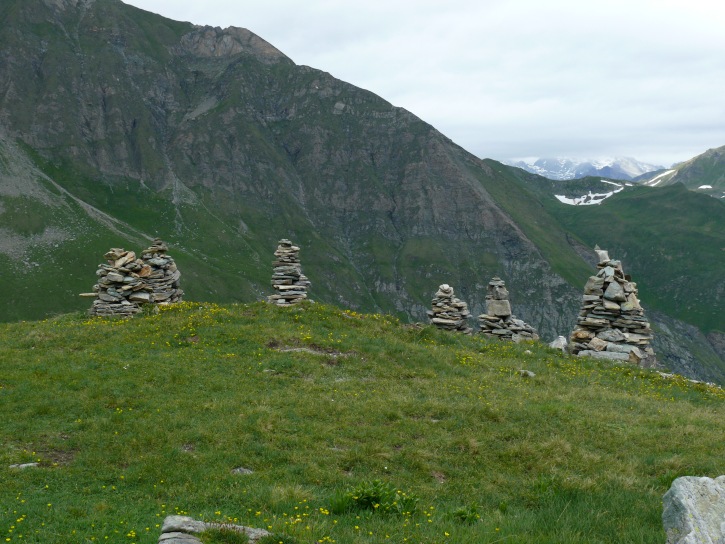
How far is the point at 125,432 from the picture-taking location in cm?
1558

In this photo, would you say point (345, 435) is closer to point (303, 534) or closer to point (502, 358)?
point (303, 534)

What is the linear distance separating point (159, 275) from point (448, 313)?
66.0 ft

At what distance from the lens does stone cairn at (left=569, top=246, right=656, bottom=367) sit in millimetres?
31719

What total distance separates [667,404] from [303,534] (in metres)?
18.2

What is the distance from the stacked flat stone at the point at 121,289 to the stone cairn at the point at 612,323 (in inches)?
1087

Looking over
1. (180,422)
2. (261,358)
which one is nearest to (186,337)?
(261,358)

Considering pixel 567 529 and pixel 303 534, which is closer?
pixel 303 534

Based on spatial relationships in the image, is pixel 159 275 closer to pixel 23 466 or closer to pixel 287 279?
pixel 287 279

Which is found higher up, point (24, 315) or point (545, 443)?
point (545, 443)

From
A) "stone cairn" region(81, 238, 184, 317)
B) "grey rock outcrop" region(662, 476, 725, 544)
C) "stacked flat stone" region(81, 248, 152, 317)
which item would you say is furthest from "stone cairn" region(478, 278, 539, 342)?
"grey rock outcrop" region(662, 476, 725, 544)

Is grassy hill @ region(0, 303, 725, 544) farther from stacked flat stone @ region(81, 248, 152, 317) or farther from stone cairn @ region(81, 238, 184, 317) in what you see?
stone cairn @ region(81, 238, 184, 317)

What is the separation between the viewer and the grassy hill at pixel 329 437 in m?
10.3

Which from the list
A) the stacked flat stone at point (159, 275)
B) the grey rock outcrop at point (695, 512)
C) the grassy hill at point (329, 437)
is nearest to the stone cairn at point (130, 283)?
the stacked flat stone at point (159, 275)

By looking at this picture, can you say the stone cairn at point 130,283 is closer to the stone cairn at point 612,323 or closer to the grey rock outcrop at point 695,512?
the stone cairn at point 612,323
